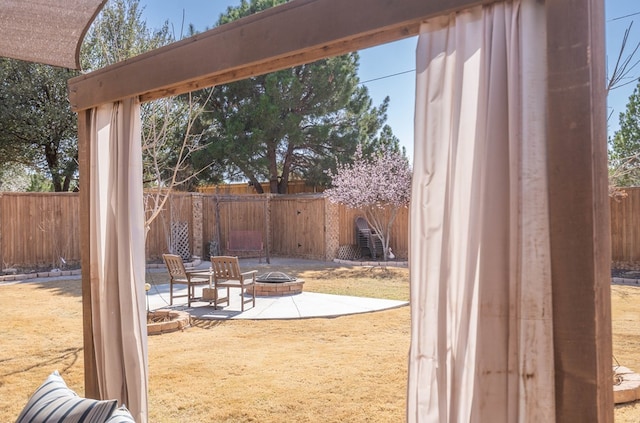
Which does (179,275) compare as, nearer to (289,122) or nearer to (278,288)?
(278,288)

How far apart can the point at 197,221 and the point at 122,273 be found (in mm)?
10476

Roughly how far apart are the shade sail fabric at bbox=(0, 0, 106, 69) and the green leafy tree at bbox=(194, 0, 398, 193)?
34.5 feet

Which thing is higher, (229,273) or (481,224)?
(481,224)

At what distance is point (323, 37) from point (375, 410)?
253cm

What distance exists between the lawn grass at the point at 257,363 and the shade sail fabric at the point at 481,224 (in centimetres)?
182

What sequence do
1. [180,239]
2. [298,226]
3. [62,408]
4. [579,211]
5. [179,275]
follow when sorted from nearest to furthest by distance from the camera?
[579,211] < [62,408] < [179,275] < [180,239] < [298,226]

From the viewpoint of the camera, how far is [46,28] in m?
2.96

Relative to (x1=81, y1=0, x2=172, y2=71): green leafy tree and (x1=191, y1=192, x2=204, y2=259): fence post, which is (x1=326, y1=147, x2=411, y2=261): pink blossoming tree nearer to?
(x1=191, y1=192, x2=204, y2=259): fence post

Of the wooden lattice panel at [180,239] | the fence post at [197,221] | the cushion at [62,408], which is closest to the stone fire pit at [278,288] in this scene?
the wooden lattice panel at [180,239]

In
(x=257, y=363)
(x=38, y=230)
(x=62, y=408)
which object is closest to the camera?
(x=62, y=408)

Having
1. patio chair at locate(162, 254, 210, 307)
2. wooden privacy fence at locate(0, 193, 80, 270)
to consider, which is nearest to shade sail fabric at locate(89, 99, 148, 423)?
patio chair at locate(162, 254, 210, 307)

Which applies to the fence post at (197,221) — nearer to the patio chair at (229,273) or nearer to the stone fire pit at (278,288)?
→ the stone fire pit at (278,288)

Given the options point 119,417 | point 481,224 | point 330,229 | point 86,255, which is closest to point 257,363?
point 86,255

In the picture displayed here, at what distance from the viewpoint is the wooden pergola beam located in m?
1.80
